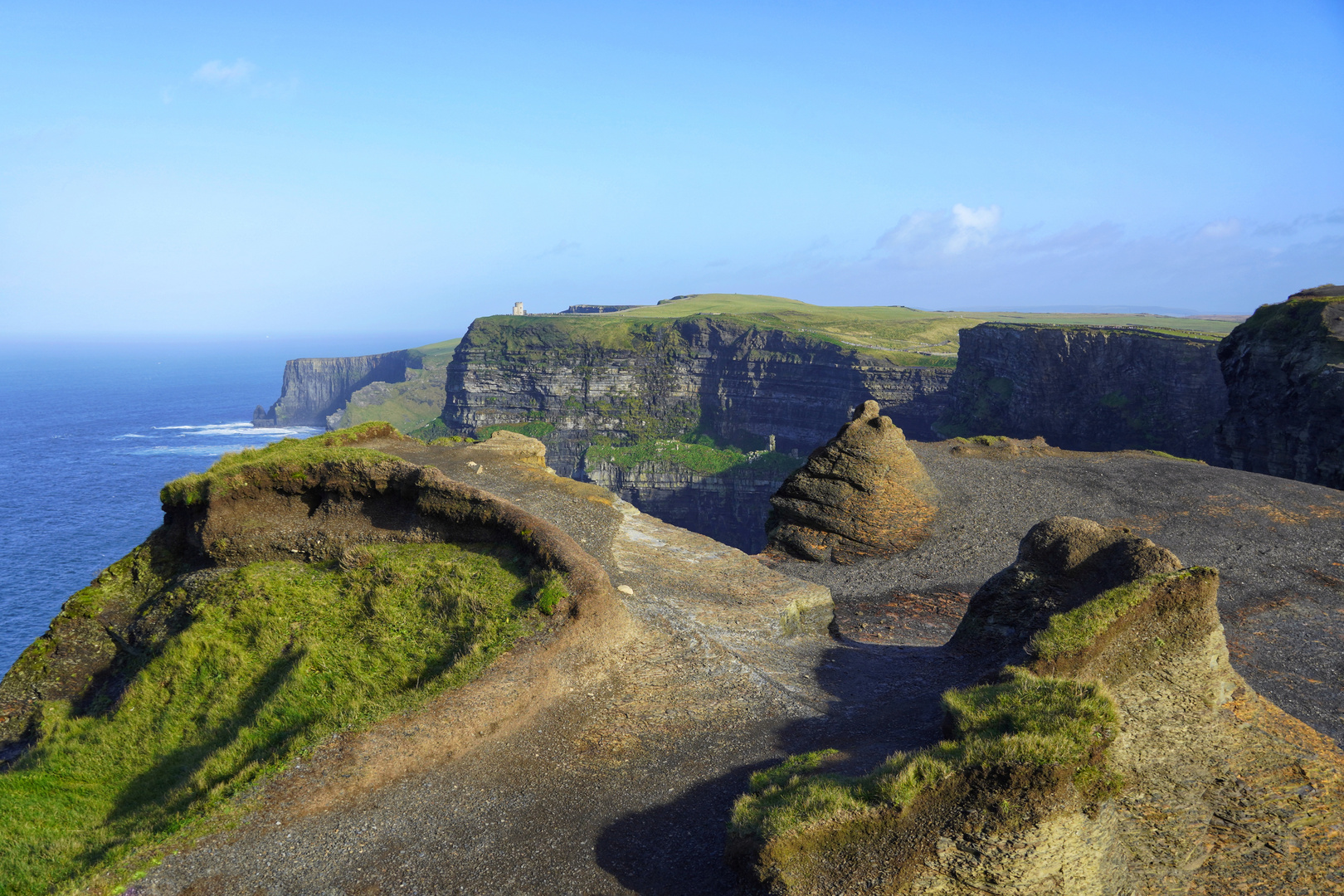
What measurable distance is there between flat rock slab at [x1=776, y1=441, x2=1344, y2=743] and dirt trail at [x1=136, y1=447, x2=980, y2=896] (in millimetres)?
4724

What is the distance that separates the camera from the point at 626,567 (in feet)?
59.5

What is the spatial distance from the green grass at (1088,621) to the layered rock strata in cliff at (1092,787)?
0.07 ft

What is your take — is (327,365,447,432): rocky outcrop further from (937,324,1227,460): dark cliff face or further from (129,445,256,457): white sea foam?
(937,324,1227,460): dark cliff face

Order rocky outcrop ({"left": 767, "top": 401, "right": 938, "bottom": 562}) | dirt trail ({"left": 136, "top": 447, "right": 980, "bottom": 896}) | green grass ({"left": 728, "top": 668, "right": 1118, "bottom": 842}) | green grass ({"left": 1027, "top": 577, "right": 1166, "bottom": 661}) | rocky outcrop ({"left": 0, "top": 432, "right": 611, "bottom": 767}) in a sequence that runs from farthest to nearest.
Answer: rocky outcrop ({"left": 767, "top": 401, "right": 938, "bottom": 562}) < rocky outcrop ({"left": 0, "top": 432, "right": 611, "bottom": 767}) < green grass ({"left": 1027, "top": 577, "right": 1166, "bottom": 661}) < dirt trail ({"left": 136, "top": 447, "right": 980, "bottom": 896}) < green grass ({"left": 728, "top": 668, "right": 1118, "bottom": 842})

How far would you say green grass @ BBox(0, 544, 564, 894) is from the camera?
11648 millimetres

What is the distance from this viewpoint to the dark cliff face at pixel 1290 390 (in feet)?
128

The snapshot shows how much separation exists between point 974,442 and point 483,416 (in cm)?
9494

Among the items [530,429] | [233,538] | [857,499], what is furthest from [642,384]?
[233,538]

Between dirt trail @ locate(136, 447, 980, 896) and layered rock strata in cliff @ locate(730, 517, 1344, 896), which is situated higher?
layered rock strata in cliff @ locate(730, 517, 1344, 896)

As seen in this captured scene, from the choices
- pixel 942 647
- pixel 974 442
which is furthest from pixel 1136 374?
pixel 942 647

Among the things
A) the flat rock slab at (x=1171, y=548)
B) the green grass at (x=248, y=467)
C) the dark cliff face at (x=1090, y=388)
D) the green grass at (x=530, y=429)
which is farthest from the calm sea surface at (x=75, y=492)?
the dark cliff face at (x=1090, y=388)

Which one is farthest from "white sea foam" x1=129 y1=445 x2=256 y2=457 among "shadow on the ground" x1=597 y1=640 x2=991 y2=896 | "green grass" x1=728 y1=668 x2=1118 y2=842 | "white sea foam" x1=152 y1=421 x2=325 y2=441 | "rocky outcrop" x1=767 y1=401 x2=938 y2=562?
"green grass" x1=728 y1=668 x2=1118 y2=842

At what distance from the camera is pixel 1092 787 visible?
27.9ft

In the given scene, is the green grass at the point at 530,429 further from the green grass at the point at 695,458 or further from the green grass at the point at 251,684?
the green grass at the point at 251,684
